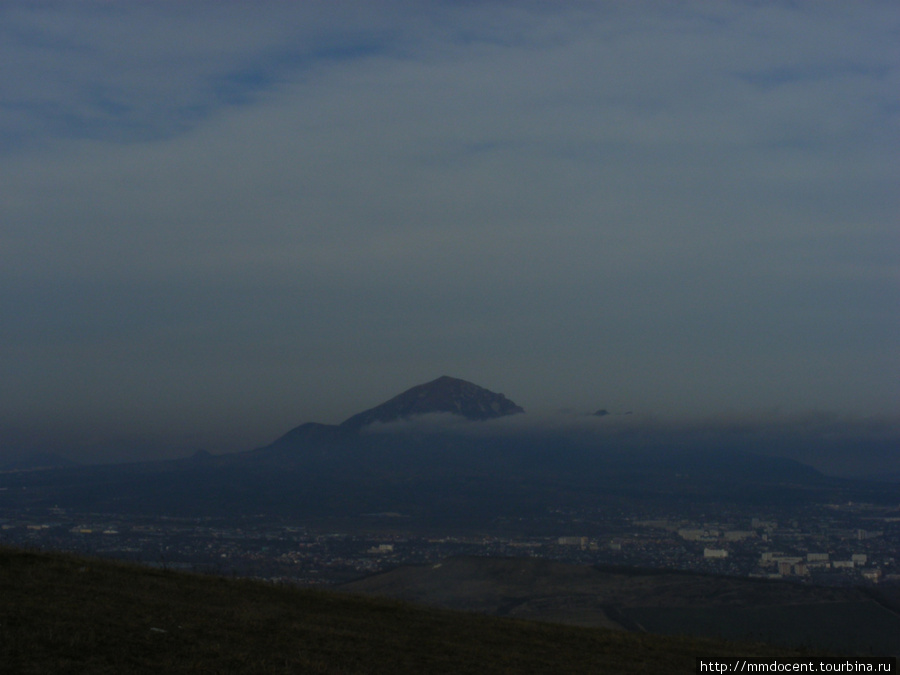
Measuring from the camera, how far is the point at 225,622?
15.2 metres

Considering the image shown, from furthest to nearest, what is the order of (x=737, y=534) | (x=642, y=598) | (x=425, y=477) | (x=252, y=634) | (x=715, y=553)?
(x=425, y=477)
(x=737, y=534)
(x=715, y=553)
(x=642, y=598)
(x=252, y=634)

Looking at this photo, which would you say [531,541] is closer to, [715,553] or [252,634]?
[715,553]

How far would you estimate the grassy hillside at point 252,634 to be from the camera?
40.9ft

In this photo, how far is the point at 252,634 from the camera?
14742 mm

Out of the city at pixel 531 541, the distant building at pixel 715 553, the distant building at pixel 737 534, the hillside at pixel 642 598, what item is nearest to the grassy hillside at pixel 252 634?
the hillside at pixel 642 598

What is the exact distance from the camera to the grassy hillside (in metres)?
12.5

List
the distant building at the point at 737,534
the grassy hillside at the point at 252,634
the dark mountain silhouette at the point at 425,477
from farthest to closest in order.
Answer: the dark mountain silhouette at the point at 425,477
the distant building at the point at 737,534
the grassy hillside at the point at 252,634

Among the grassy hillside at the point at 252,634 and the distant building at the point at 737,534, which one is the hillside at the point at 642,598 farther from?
the distant building at the point at 737,534

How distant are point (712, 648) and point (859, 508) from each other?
316 ft

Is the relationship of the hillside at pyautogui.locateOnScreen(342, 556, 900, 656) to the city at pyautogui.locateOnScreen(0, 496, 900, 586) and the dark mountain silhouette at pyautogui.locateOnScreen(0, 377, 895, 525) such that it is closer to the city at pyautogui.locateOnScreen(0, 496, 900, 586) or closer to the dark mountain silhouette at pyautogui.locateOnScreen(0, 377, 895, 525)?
the city at pyautogui.locateOnScreen(0, 496, 900, 586)

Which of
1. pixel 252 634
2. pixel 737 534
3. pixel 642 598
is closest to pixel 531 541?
pixel 737 534

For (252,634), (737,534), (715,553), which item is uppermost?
(252,634)

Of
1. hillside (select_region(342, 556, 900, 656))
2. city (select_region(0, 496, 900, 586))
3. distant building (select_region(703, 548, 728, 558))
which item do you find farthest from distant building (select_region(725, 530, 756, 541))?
hillside (select_region(342, 556, 900, 656))

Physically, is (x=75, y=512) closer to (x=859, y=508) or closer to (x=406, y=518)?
(x=406, y=518)
